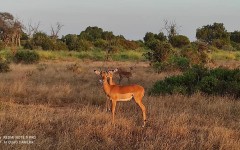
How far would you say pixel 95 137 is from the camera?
23.9 feet

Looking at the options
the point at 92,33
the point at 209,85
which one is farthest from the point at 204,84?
the point at 92,33

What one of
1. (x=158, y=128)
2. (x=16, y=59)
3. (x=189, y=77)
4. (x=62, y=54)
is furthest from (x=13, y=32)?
(x=158, y=128)

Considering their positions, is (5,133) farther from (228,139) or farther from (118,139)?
(228,139)

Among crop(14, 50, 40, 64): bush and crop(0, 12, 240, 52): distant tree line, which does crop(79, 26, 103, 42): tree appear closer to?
crop(0, 12, 240, 52): distant tree line

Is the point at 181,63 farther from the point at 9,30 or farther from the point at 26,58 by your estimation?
the point at 9,30


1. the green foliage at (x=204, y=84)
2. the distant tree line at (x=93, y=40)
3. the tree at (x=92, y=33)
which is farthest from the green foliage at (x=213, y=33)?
the green foliage at (x=204, y=84)

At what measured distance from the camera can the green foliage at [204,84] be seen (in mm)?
12688

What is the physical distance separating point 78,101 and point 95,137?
4805 mm

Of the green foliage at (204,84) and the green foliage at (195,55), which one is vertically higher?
the green foliage at (195,55)

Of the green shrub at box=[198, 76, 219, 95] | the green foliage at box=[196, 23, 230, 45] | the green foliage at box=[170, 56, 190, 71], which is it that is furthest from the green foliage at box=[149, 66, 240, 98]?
the green foliage at box=[196, 23, 230, 45]

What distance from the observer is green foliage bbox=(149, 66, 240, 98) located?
500 inches

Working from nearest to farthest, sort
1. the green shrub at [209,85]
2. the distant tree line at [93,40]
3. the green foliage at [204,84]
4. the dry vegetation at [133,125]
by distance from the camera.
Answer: the dry vegetation at [133,125] < the green foliage at [204,84] < the green shrub at [209,85] < the distant tree line at [93,40]

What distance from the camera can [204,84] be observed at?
12953 mm

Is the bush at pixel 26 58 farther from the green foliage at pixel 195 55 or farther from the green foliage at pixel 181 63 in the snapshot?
the green foliage at pixel 181 63
